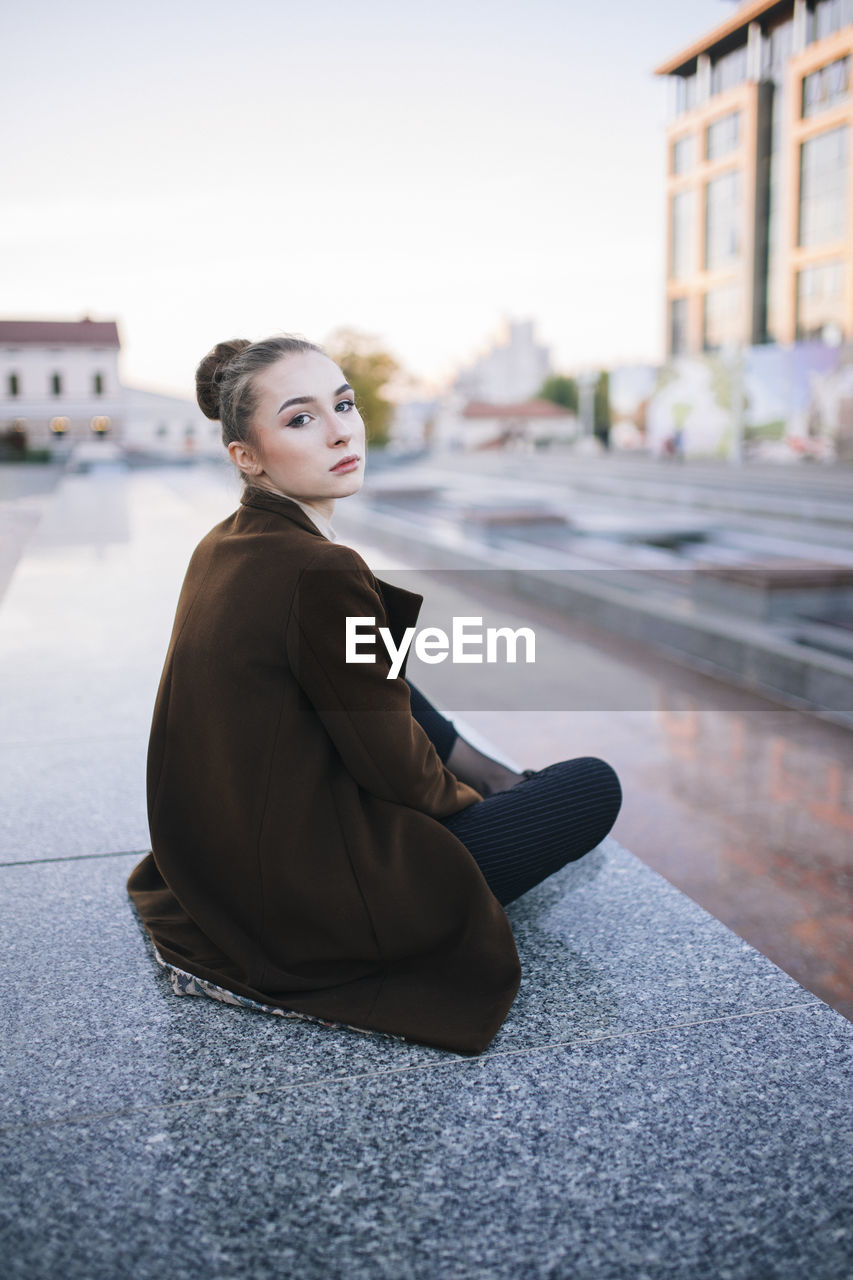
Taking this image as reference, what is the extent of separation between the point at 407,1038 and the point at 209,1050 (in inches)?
15.3

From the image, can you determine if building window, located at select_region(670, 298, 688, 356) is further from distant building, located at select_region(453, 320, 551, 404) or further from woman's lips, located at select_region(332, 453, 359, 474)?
distant building, located at select_region(453, 320, 551, 404)

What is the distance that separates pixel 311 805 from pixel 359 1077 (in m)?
0.51

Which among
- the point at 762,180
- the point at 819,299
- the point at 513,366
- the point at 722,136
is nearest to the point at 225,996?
the point at 819,299

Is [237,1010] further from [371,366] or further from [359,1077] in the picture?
[371,366]

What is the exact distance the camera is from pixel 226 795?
206 centimetres

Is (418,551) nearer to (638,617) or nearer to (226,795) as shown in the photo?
(638,617)

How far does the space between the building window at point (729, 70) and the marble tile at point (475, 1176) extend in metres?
53.2

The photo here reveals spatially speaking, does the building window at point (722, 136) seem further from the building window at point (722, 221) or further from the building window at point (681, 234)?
the building window at point (681, 234)

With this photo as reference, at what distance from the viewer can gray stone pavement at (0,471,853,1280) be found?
158cm

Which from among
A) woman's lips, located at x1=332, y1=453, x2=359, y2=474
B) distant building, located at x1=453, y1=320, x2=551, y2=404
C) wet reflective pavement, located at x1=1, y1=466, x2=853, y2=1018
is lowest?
wet reflective pavement, located at x1=1, y1=466, x2=853, y2=1018

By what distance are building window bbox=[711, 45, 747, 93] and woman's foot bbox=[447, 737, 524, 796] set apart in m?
52.3

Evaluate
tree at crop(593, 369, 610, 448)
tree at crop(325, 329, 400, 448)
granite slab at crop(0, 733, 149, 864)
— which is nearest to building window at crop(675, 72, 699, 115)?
tree at crop(325, 329, 400, 448)

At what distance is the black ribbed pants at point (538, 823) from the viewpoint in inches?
91.2

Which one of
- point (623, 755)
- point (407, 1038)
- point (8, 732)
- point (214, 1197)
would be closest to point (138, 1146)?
point (214, 1197)
